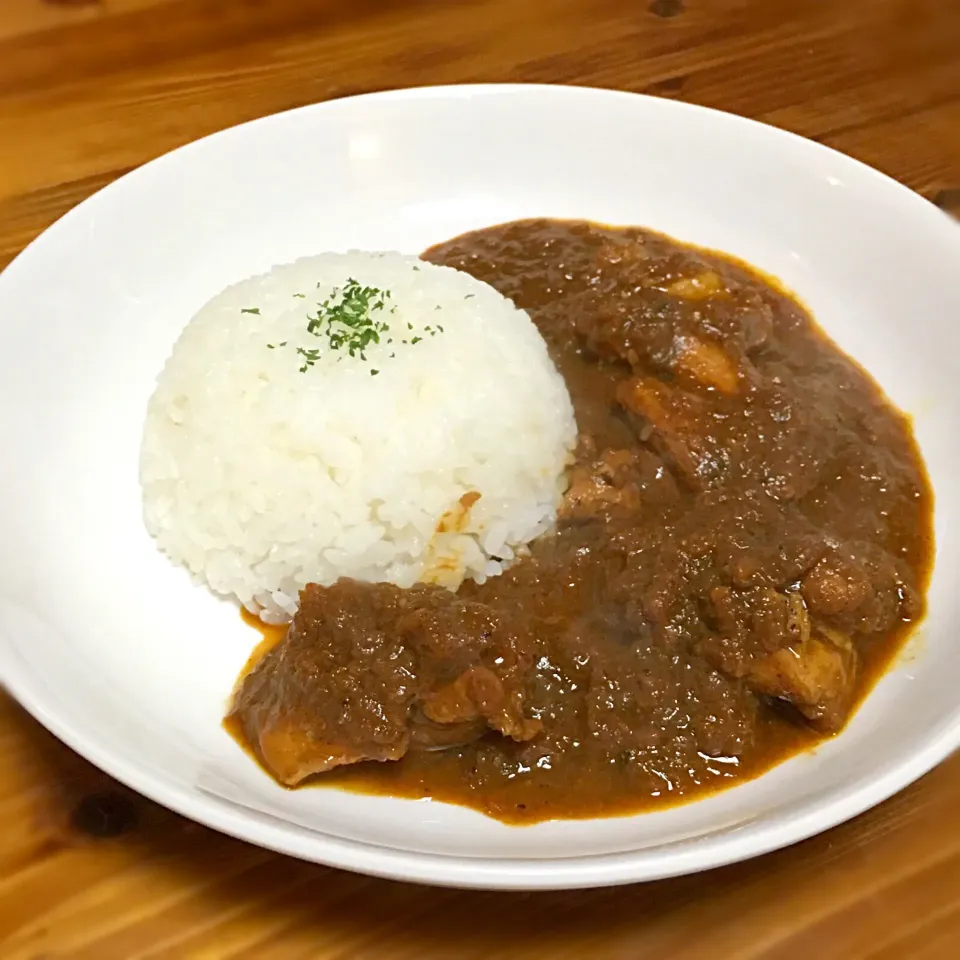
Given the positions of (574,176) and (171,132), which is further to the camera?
(171,132)

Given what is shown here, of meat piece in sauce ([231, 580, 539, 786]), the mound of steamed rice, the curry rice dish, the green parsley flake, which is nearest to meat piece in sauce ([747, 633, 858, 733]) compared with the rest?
the curry rice dish

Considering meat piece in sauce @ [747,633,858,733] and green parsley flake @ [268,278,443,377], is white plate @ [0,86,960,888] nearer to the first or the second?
meat piece in sauce @ [747,633,858,733]

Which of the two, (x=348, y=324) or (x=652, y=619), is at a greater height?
(x=348, y=324)

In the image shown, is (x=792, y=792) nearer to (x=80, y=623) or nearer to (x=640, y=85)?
(x=80, y=623)

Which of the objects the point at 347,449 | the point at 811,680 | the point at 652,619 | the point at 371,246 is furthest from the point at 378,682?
the point at 371,246

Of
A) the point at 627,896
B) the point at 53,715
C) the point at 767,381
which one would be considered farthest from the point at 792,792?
the point at 53,715

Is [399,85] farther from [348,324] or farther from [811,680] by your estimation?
[811,680]

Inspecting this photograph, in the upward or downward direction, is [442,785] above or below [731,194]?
below
